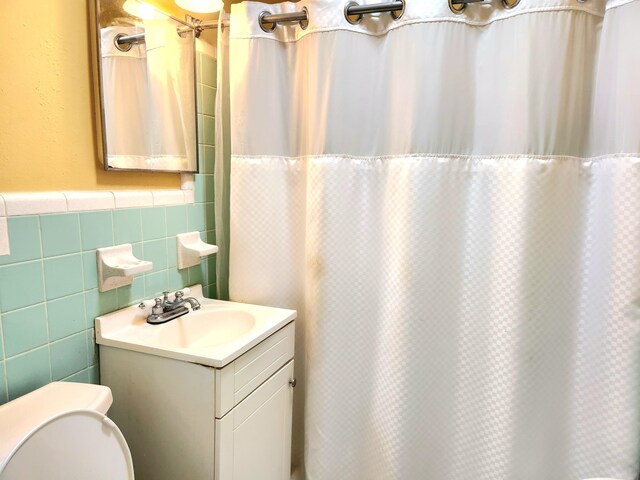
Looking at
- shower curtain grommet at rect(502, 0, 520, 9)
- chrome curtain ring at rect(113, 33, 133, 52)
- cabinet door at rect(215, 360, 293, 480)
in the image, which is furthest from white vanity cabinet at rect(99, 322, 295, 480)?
shower curtain grommet at rect(502, 0, 520, 9)

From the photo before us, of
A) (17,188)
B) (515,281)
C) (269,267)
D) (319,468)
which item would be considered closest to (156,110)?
(17,188)

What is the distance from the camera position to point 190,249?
5.09 ft

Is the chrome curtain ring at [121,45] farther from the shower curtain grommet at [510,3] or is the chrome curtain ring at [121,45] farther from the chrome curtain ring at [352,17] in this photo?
the shower curtain grommet at [510,3]

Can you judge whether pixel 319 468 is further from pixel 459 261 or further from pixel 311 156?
pixel 311 156

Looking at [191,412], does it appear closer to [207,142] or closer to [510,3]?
[207,142]

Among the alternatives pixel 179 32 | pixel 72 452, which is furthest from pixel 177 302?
pixel 179 32

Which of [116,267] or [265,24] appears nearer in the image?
[116,267]

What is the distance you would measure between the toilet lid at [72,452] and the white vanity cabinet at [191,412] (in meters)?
0.21

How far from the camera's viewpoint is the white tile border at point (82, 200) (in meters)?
0.99

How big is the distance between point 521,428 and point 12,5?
1938 millimetres

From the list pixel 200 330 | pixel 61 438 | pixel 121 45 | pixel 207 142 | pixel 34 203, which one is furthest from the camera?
pixel 207 142

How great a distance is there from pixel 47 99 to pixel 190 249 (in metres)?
0.67

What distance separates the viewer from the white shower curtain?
50.9 inches

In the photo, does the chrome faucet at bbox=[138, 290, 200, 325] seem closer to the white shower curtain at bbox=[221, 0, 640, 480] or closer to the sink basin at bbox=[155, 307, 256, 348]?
the sink basin at bbox=[155, 307, 256, 348]
